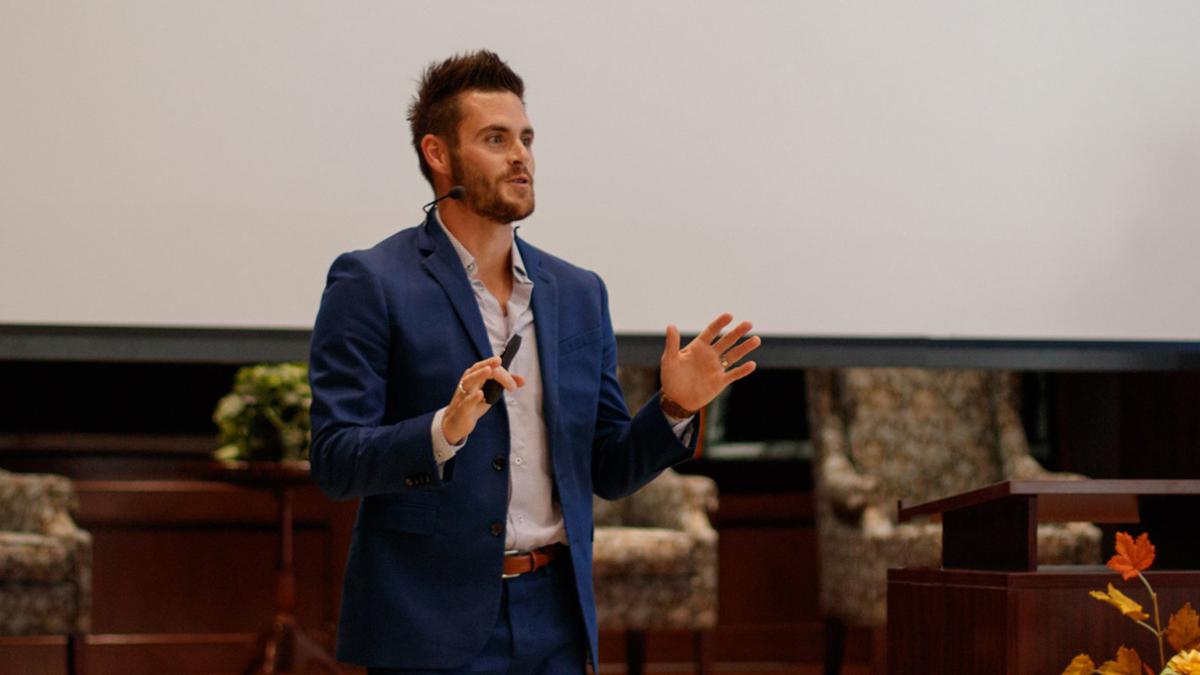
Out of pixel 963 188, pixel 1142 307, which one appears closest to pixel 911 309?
pixel 963 188

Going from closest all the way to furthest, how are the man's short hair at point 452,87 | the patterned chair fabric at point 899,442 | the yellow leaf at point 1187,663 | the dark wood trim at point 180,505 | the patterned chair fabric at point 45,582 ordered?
the yellow leaf at point 1187,663 → the man's short hair at point 452,87 → the patterned chair fabric at point 45,582 → the patterned chair fabric at point 899,442 → the dark wood trim at point 180,505

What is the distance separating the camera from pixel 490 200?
1.75m

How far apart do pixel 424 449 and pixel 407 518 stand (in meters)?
0.14

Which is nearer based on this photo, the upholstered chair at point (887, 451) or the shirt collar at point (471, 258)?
the shirt collar at point (471, 258)

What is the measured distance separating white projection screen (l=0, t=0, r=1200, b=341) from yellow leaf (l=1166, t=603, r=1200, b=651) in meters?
1.95

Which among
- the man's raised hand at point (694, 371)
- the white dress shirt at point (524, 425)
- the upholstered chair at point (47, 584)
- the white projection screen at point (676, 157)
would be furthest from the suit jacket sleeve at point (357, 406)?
the upholstered chair at point (47, 584)

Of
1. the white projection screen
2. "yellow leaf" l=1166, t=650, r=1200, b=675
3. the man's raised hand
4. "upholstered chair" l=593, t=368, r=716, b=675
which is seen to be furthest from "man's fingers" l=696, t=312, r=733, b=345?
"upholstered chair" l=593, t=368, r=716, b=675

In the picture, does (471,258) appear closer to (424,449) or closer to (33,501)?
(424,449)

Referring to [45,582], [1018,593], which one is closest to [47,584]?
[45,582]

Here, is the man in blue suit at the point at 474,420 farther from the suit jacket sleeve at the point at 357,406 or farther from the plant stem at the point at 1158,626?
the plant stem at the point at 1158,626

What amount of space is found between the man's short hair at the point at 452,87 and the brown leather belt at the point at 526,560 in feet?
1.62

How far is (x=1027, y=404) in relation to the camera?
16.5ft

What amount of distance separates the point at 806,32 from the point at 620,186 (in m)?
0.58

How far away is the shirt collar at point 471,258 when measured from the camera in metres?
1.78
